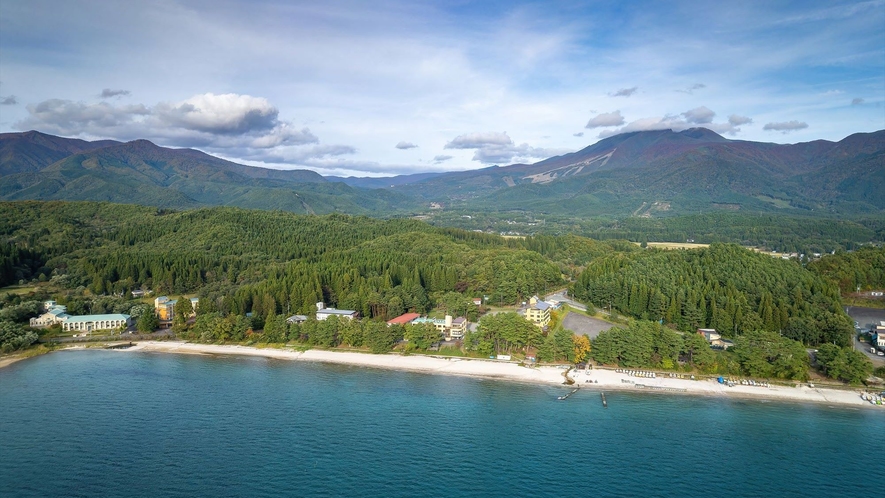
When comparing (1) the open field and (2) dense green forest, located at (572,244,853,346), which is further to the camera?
(1) the open field

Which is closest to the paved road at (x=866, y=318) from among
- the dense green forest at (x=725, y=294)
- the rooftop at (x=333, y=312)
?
the dense green forest at (x=725, y=294)

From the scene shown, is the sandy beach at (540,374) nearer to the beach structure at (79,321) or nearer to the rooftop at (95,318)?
the beach structure at (79,321)

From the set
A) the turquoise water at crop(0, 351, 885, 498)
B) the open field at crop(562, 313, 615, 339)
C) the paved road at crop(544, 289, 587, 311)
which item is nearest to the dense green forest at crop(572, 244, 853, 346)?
the paved road at crop(544, 289, 587, 311)

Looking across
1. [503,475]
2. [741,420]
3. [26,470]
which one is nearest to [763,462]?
[741,420]

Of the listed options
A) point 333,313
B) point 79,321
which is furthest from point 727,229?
point 79,321

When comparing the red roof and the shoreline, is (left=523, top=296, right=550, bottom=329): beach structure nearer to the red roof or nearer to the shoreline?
the shoreline

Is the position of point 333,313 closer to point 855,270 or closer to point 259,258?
point 259,258
